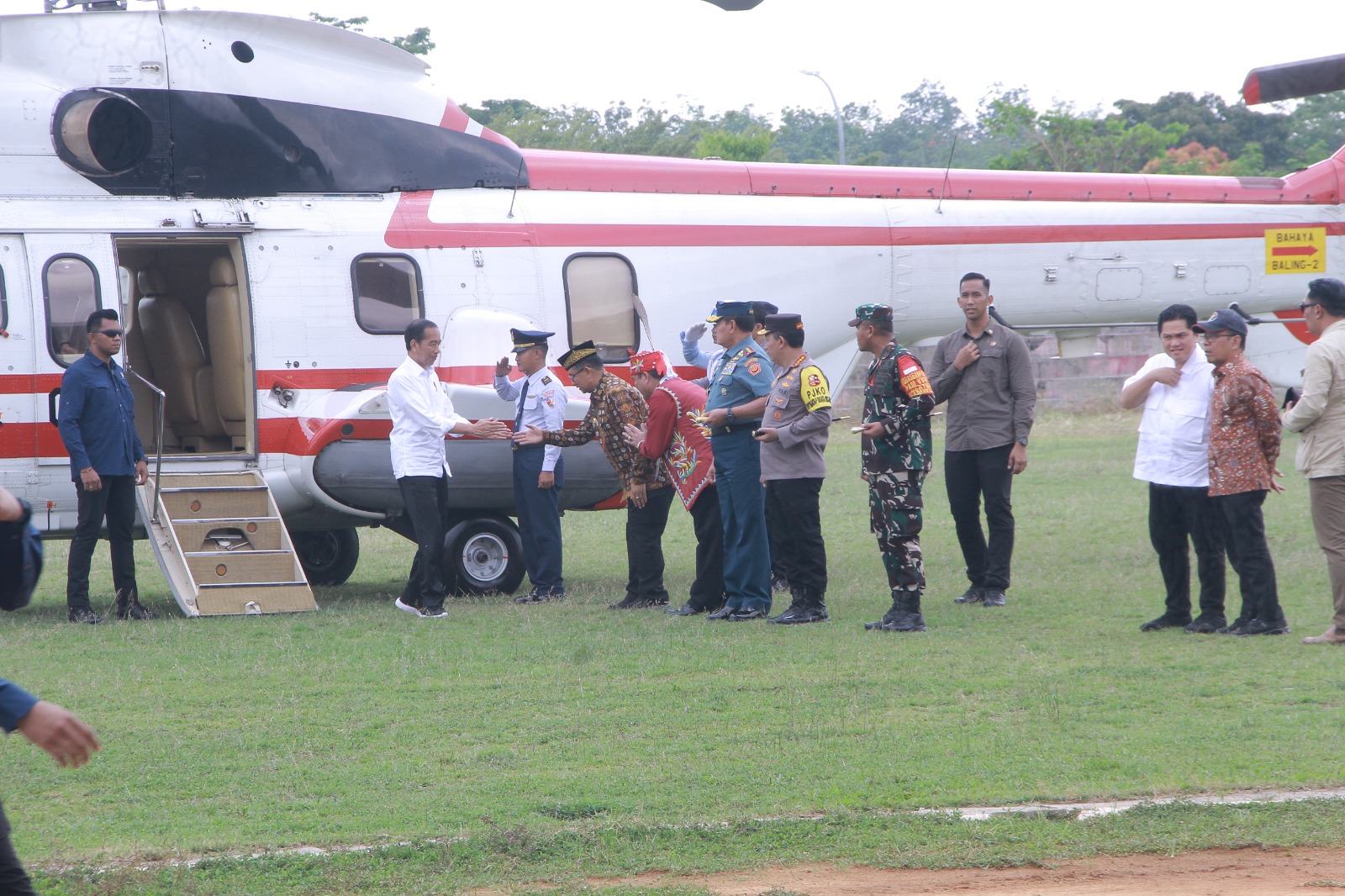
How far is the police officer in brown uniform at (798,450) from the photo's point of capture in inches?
328

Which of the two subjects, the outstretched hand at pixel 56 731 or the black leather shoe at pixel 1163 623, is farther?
the black leather shoe at pixel 1163 623

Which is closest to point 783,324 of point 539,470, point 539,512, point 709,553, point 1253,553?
point 709,553

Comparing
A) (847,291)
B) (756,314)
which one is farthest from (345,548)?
(847,291)

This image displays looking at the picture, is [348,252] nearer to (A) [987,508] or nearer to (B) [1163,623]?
(A) [987,508]

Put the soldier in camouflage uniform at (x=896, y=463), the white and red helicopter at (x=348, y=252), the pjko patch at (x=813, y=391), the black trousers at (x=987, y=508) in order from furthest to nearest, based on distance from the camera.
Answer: the black trousers at (x=987, y=508), the white and red helicopter at (x=348, y=252), the pjko patch at (x=813, y=391), the soldier in camouflage uniform at (x=896, y=463)

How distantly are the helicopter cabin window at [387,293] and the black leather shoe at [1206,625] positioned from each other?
565 cm

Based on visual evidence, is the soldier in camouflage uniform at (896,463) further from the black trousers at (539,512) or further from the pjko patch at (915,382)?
the black trousers at (539,512)

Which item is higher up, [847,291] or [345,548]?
[847,291]

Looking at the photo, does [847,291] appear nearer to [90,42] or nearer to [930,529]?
[930,529]

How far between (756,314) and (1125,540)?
4.61 m

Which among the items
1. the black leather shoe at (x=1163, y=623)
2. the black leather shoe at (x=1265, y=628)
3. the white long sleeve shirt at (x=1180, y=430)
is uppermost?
the white long sleeve shirt at (x=1180, y=430)

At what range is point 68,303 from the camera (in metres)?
9.05

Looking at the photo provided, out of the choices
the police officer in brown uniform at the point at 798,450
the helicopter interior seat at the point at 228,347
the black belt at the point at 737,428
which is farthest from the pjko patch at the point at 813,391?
the helicopter interior seat at the point at 228,347

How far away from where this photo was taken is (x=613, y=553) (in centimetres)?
1273
